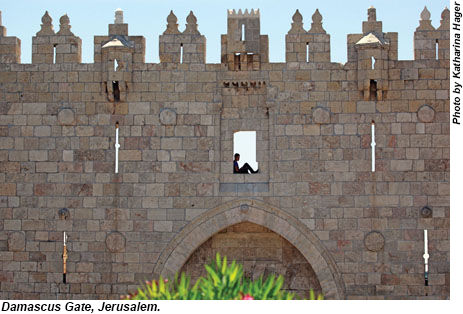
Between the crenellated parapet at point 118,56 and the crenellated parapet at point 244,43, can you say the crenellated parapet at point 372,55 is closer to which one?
the crenellated parapet at point 244,43

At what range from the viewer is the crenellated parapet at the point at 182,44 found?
16.6 metres

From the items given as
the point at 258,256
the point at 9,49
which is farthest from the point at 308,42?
the point at 9,49

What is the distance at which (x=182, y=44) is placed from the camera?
16.7 metres

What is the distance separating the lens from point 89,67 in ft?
54.9

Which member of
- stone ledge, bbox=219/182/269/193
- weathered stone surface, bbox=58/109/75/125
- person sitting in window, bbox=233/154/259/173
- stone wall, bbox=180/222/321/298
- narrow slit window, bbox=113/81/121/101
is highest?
narrow slit window, bbox=113/81/121/101

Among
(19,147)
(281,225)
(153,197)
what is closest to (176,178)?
(153,197)

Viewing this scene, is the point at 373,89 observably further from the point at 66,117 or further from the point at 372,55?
the point at 66,117

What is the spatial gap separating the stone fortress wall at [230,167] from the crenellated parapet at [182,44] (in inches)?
1.2

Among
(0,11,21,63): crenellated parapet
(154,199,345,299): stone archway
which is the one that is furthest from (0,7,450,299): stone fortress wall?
(0,11,21,63): crenellated parapet

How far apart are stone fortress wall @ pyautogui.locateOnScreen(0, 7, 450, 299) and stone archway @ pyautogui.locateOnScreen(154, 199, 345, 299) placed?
20 millimetres

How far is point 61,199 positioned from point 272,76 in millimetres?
5014

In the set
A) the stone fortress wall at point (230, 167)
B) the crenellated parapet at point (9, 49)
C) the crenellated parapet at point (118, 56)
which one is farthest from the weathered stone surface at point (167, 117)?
the crenellated parapet at point (9, 49)

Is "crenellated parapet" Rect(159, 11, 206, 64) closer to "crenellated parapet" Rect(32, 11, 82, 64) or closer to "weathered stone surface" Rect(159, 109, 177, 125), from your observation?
"weathered stone surface" Rect(159, 109, 177, 125)

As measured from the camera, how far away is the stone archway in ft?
52.9
